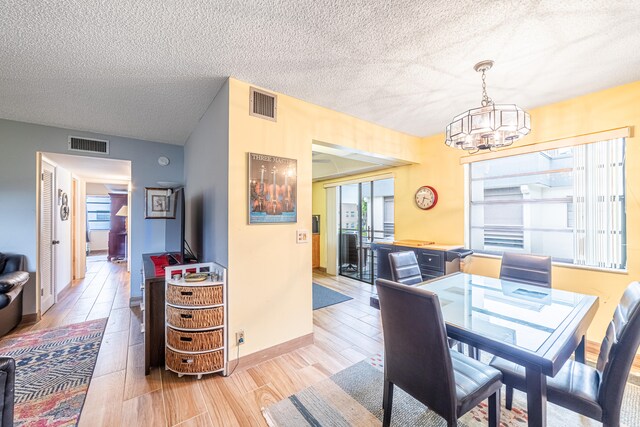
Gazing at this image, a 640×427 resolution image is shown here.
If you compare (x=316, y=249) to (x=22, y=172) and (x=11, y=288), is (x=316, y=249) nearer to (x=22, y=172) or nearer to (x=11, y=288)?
(x=11, y=288)

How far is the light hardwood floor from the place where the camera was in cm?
174

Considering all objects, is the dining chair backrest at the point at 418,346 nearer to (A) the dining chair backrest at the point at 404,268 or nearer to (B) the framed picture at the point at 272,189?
(A) the dining chair backrest at the point at 404,268

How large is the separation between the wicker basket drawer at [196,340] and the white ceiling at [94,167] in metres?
3.08

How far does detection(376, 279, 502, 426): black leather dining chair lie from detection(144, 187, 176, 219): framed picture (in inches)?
140

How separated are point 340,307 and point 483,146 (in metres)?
2.81

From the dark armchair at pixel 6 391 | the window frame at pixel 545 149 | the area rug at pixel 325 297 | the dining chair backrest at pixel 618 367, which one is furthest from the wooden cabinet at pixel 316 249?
the dark armchair at pixel 6 391

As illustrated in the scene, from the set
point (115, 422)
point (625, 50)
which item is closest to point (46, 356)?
point (115, 422)

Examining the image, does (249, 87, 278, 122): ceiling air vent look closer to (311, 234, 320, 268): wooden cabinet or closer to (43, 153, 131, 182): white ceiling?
(43, 153, 131, 182): white ceiling

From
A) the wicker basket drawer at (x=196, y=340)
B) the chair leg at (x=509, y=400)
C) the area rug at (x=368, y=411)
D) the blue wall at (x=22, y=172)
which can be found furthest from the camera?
the blue wall at (x=22, y=172)

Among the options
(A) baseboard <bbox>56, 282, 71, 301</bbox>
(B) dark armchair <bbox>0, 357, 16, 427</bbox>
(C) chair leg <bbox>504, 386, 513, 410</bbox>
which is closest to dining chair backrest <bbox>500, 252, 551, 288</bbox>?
(C) chair leg <bbox>504, 386, 513, 410</bbox>

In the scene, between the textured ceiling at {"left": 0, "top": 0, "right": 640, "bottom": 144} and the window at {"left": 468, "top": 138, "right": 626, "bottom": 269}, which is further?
the window at {"left": 468, "top": 138, "right": 626, "bottom": 269}

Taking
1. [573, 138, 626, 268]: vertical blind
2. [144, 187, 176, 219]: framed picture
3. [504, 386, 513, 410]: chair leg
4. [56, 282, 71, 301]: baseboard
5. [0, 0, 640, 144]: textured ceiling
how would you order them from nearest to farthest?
[0, 0, 640, 144]: textured ceiling, [504, 386, 513, 410]: chair leg, [573, 138, 626, 268]: vertical blind, [144, 187, 176, 219]: framed picture, [56, 282, 71, 301]: baseboard

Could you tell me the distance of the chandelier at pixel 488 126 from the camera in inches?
68.8

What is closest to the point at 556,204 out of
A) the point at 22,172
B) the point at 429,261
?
the point at 429,261
